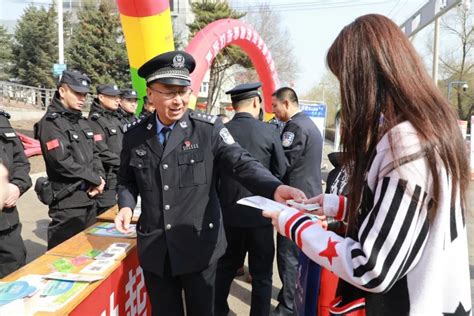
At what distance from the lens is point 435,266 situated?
1.10 metres

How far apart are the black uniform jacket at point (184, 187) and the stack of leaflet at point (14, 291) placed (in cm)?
56

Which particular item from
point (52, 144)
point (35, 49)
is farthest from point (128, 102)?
point (35, 49)

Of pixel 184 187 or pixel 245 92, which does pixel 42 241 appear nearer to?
pixel 245 92

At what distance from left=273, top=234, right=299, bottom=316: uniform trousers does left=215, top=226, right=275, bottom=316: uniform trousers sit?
29 centimetres

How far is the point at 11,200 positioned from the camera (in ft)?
8.67

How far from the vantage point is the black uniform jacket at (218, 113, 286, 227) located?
10.4ft

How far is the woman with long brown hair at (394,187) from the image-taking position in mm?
1045

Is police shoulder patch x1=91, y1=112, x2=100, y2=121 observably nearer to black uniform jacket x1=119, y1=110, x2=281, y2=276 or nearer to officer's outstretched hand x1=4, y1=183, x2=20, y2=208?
officer's outstretched hand x1=4, y1=183, x2=20, y2=208

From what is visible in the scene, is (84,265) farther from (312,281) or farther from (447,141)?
(447,141)

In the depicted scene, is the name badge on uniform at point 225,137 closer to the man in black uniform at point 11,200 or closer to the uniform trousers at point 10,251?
the man in black uniform at point 11,200

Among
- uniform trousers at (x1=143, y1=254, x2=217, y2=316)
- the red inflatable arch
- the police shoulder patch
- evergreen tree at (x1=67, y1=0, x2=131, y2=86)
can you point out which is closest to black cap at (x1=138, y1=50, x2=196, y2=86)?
uniform trousers at (x1=143, y1=254, x2=217, y2=316)

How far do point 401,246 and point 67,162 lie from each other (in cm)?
294

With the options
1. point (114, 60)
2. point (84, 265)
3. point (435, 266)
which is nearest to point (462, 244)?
point (435, 266)

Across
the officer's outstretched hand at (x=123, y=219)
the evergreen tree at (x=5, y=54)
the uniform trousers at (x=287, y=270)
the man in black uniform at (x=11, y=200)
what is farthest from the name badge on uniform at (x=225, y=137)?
the evergreen tree at (x=5, y=54)
